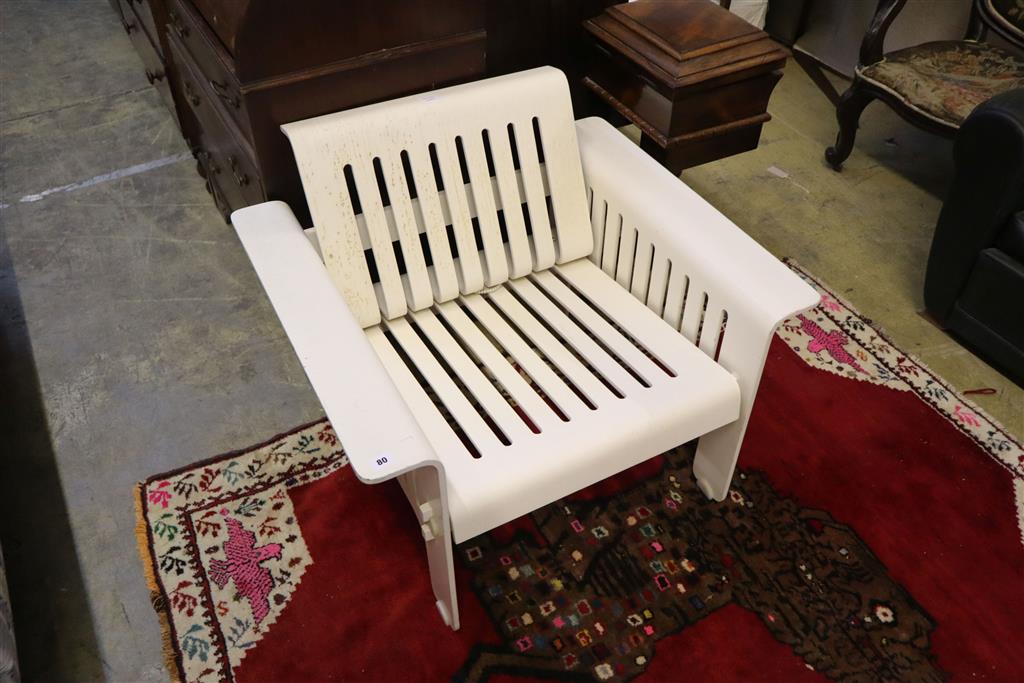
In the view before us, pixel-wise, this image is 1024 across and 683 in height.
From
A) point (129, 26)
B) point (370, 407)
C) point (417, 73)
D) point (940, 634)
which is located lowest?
point (940, 634)

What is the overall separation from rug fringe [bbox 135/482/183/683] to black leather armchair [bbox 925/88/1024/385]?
82.6 inches

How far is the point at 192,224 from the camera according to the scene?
269cm

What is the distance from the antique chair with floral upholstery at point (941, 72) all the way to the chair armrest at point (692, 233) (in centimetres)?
125

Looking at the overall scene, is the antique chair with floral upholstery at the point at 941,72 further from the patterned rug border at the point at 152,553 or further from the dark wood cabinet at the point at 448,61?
the patterned rug border at the point at 152,553

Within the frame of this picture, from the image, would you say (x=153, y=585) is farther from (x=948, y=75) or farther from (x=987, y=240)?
(x=948, y=75)

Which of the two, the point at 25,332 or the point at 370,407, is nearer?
the point at 370,407

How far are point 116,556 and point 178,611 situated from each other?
0.22 meters

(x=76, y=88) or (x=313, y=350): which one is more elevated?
(x=313, y=350)

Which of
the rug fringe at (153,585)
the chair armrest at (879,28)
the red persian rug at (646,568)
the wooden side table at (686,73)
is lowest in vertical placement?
the red persian rug at (646,568)

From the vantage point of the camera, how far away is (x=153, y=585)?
5.60 feet

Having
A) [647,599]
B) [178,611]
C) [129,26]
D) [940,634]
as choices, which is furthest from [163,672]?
[129,26]

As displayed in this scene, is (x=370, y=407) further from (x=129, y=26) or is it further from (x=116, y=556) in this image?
(x=129, y=26)

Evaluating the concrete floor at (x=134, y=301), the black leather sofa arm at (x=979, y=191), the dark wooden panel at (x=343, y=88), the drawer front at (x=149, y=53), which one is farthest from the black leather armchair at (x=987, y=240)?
the drawer front at (x=149, y=53)

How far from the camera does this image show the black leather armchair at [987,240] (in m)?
1.92
